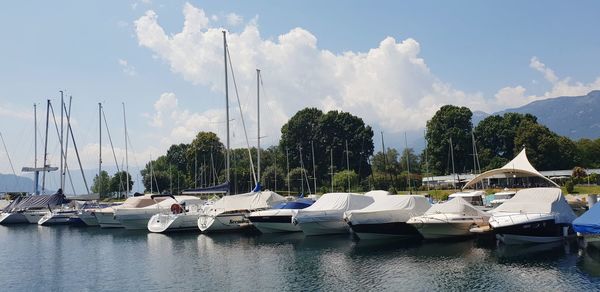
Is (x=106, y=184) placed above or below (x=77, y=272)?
above

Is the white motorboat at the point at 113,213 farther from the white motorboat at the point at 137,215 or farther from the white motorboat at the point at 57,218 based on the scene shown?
the white motorboat at the point at 57,218

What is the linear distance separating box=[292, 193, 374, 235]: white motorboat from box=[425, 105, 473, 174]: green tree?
7315 cm

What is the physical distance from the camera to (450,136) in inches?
4397

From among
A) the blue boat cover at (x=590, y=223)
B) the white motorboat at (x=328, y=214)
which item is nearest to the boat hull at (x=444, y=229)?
the white motorboat at (x=328, y=214)

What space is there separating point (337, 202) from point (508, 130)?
85330 millimetres

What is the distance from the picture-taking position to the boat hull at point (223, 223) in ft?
156

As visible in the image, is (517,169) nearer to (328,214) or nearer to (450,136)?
(450,136)

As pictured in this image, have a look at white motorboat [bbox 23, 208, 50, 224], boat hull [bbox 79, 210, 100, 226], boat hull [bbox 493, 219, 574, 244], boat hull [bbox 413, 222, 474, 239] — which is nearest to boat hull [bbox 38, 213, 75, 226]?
boat hull [bbox 79, 210, 100, 226]

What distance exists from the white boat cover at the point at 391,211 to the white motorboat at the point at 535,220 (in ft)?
20.1

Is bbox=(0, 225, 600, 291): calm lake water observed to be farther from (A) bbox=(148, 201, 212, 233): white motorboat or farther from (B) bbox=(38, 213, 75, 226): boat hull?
(B) bbox=(38, 213, 75, 226): boat hull

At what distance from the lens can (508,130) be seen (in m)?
117

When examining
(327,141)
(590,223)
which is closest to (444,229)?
(590,223)

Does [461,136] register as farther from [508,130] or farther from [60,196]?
[60,196]

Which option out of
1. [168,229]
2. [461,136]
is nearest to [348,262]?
[168,229]
